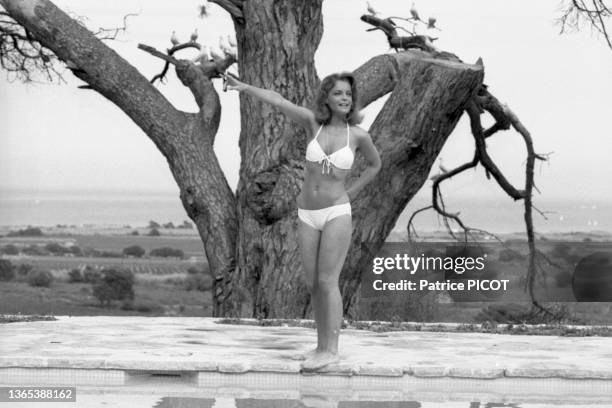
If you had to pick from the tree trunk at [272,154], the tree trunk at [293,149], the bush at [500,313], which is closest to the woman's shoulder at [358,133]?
the tree trunk at [293,149]

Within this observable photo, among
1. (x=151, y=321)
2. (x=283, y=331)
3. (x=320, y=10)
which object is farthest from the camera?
(x=320, y=10)

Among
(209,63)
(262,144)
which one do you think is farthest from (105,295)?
(262,144)

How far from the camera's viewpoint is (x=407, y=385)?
21.4ft

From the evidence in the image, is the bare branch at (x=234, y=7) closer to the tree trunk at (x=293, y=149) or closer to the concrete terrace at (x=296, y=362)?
the tree trunk at (x=293, y=149)

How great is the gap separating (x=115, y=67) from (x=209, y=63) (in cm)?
141

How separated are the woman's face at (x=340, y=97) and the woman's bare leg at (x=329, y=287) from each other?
2.05 feet

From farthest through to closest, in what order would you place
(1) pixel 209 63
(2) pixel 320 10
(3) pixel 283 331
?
(1) pixel 209 63, (2) pixel 320 10, (3) pixel 283 331

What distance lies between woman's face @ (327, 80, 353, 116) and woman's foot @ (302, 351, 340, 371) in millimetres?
1414

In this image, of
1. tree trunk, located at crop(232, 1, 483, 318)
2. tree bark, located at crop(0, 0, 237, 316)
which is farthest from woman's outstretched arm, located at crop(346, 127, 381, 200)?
tree bark, located at crop(0, 0, 237, 316)

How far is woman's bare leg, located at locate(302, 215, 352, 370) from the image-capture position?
6.55m

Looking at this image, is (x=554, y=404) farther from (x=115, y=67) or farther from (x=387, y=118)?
(x=115, y=67)

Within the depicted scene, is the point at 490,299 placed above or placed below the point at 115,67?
below

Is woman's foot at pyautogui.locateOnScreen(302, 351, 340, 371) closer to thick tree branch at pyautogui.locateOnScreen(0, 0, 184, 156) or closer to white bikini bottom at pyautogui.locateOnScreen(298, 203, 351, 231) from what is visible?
white bikini bottom at pyautogui.locateOnScreen(298, 203, 351, 231)

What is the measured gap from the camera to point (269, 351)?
731 cm
